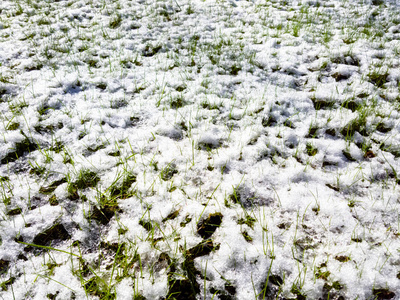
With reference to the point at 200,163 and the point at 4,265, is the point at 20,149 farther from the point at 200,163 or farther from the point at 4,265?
the point at 200,163

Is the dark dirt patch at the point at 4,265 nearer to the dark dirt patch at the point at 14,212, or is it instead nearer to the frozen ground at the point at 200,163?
the frozen ground at the point at 200,163

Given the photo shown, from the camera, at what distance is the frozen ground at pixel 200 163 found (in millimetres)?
1754

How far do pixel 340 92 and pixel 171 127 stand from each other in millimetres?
2323

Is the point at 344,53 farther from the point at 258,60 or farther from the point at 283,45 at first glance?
the point at 258,60

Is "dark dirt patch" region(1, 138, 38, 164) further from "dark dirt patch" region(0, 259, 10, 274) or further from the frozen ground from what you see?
"dark dirt patch" region(0, 259, 10, 274)

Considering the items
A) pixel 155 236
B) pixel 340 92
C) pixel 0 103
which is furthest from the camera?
pixel 340 92

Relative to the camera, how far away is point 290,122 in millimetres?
2973

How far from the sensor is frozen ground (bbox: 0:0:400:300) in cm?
175

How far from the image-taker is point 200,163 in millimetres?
2531

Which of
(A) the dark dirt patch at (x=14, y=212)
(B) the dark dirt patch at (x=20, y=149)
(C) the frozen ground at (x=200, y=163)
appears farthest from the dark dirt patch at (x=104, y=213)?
(B) the dark dirt patch at (x=20, y=149)

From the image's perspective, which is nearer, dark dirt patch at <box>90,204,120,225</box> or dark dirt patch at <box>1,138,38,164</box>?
dark dirt patch at <box>90,204,120,225</box>

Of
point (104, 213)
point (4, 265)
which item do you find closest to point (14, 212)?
point (4, 265)

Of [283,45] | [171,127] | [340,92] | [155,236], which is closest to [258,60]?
[283,45]

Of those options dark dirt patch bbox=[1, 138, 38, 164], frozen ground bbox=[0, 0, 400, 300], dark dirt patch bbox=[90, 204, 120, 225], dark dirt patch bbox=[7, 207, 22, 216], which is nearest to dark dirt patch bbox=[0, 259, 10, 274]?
frozen ground bbox=[0, 0, 400, 300]
